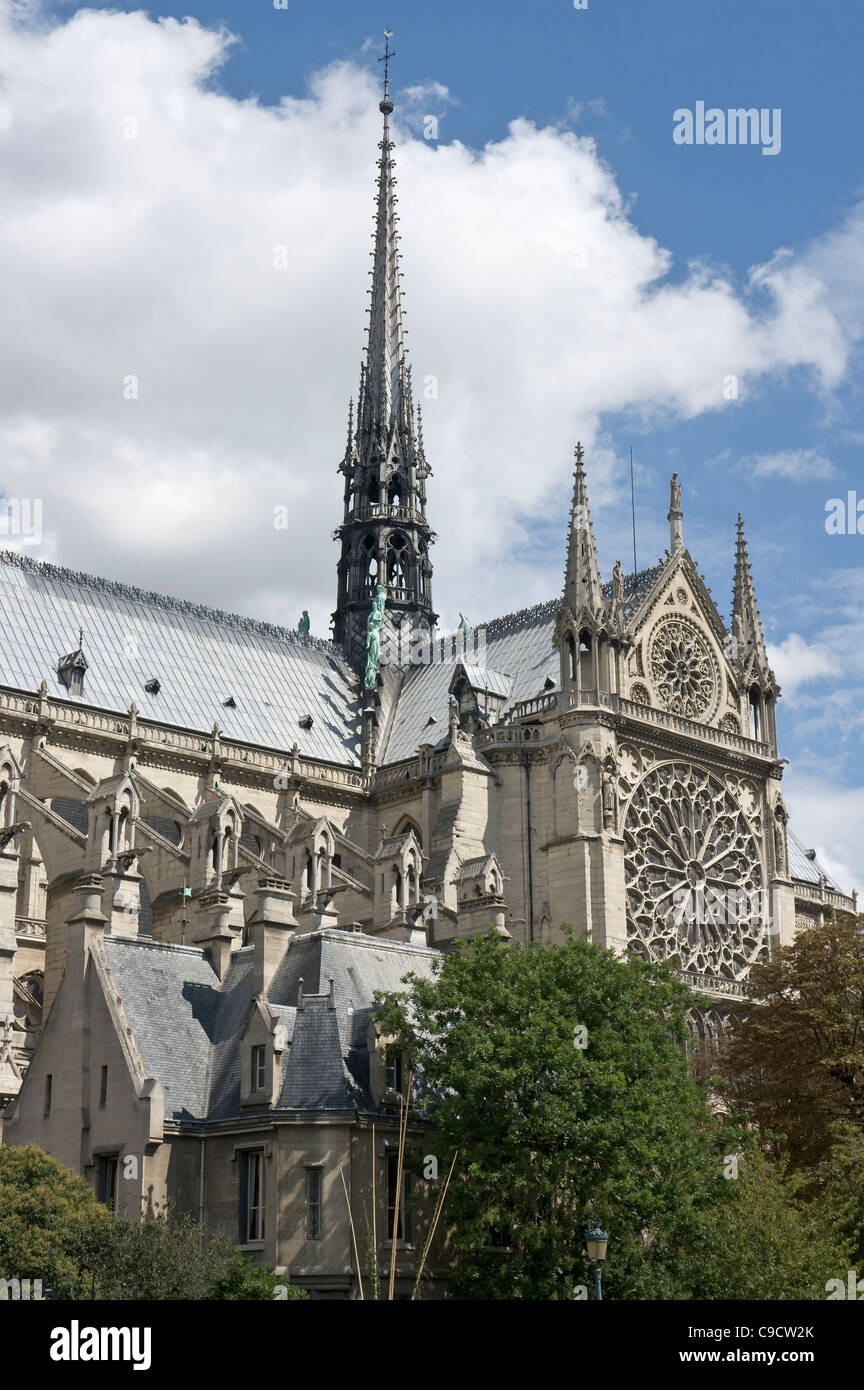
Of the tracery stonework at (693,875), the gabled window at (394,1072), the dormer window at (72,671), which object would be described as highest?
the dormer window at (72,671)

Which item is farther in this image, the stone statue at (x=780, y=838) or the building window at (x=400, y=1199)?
the stone statue at (x=780, y=838)

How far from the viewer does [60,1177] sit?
110ft

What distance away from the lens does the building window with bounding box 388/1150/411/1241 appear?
34.8m

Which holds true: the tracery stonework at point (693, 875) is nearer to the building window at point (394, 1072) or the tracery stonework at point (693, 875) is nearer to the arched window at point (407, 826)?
the arched window at point (407, 826)

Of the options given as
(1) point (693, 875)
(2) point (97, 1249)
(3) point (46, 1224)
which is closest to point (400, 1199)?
(2) point (97, 1249)

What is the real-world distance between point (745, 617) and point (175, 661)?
73.0 feet

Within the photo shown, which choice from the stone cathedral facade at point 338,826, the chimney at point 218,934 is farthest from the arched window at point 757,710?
the chimney at point 218,934

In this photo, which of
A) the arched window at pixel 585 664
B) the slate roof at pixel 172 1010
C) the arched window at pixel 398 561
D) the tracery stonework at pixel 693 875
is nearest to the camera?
the slate roof at pixel 172 1010

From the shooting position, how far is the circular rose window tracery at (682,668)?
6875 centimetres

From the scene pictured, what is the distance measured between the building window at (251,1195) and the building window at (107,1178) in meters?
2.51

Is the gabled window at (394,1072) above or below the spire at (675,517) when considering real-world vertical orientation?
below

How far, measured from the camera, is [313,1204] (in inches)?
1342
